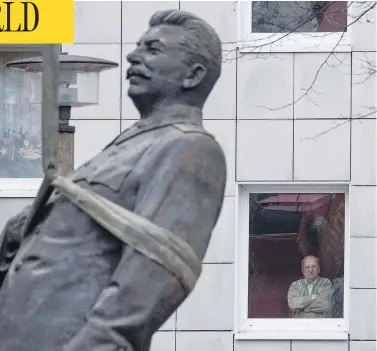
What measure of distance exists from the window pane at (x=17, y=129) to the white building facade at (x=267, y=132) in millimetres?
420

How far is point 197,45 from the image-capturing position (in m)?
7.18

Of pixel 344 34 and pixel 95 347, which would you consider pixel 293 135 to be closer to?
pixel 344 34

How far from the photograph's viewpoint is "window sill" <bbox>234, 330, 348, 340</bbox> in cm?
1874

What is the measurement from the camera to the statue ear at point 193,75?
717 cm

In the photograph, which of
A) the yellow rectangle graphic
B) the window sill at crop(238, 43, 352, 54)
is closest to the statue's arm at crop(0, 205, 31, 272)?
the yellow rectangle graphic

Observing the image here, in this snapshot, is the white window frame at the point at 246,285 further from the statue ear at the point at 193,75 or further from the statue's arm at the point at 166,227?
the statue's arm at the point at 166,227

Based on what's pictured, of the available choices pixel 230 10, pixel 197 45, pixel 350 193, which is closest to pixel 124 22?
pixel 230 10

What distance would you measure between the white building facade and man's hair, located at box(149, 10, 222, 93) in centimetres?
Answer: 1107

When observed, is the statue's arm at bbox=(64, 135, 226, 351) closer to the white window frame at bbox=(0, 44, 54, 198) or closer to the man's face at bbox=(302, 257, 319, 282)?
the white window frame at bbox=(0, 44, 54, 198)

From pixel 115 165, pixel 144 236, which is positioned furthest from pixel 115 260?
pixel 115 165

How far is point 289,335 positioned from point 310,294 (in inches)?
18.7

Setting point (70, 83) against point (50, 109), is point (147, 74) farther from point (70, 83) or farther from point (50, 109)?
point (70, 83)

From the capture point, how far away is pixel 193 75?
23.6ft

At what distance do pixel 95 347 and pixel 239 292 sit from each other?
1221 centimetres
